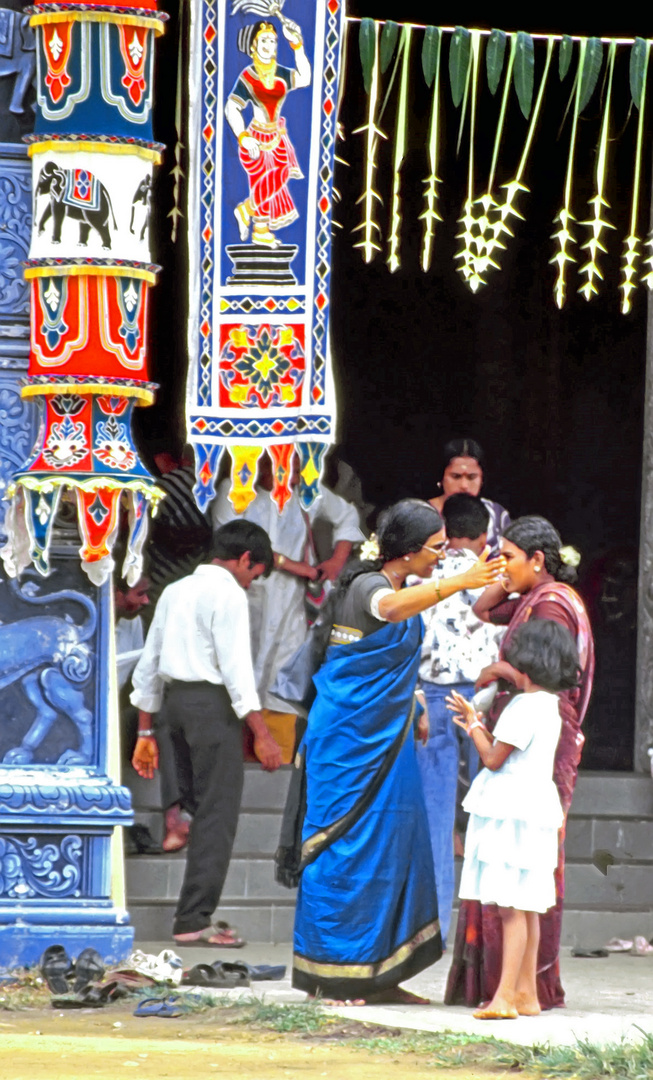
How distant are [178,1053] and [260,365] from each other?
272 cm

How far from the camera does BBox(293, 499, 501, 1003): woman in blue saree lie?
296 inches

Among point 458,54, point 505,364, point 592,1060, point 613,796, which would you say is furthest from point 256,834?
point 505,364

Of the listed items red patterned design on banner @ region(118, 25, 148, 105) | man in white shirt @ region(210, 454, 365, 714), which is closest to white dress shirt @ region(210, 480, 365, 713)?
man in white shirt @ region(210, 454, 365, 714)

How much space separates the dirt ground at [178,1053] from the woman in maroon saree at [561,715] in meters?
0.64

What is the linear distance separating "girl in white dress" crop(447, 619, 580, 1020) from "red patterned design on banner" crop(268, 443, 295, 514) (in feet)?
3.76

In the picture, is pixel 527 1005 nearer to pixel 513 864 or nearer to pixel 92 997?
pixel 513 864

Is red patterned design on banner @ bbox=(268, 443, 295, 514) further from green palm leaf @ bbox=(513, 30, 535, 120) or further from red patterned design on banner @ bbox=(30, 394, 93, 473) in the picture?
green palm leaf @ bbox=(513, 30, 535, 120)

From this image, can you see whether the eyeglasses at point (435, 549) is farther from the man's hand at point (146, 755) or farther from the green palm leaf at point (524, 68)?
the man's hand at point (146, 755)

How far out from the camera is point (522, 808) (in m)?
7.32

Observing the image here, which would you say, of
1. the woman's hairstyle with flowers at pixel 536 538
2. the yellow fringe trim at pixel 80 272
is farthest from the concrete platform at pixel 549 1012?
the yellow fringe trim at pixel 80 272

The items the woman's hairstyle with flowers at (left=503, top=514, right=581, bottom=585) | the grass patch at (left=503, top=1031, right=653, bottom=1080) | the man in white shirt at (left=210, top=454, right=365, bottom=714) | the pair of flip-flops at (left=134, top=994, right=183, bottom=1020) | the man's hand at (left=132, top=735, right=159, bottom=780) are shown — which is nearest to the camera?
the grass patch at (left=503, top=1031, right=653, bottom=1080)

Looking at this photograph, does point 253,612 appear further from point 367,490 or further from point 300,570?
point 367,490

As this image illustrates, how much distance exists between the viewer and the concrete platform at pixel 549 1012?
698cm

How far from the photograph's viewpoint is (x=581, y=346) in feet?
42.2
